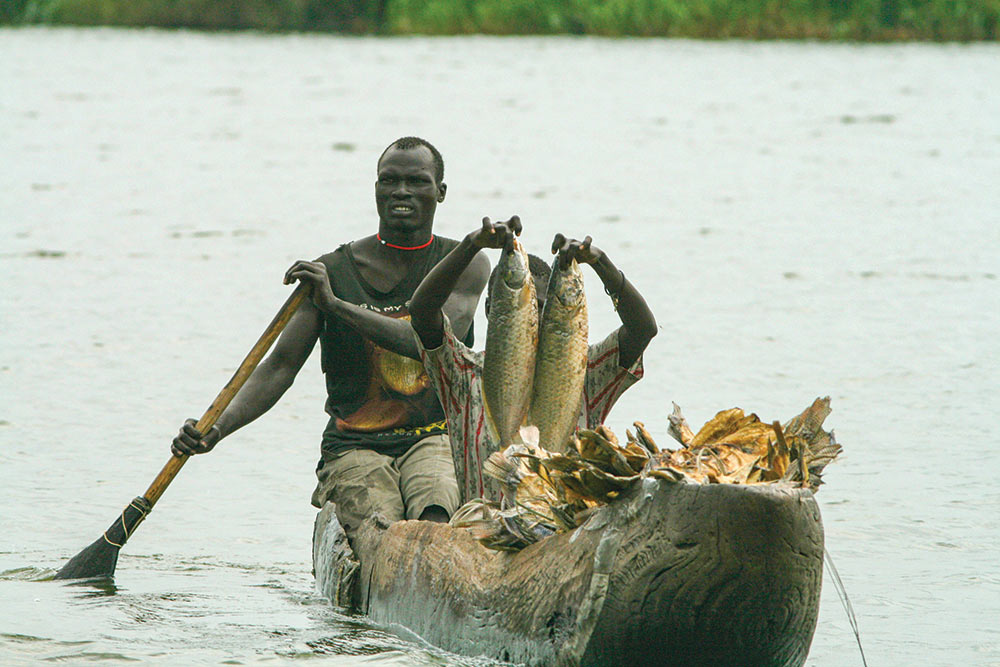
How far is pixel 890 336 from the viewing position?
1166 cm

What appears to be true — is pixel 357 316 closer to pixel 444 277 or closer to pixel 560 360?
pixel 444 277

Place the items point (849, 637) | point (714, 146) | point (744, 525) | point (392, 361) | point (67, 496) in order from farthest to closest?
point (714, 146) < point (67, 496) < point (849, 637) < point (392, 361) < point (744, 525)

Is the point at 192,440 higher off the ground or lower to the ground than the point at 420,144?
lower

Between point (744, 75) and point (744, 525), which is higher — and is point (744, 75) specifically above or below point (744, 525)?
above

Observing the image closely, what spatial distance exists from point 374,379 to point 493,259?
6130 millimetres

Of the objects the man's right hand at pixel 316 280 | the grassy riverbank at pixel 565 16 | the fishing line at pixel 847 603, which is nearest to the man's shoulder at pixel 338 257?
the man's right hand at pixel 316 280

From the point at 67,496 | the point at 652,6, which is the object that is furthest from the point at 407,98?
the point at 67,496

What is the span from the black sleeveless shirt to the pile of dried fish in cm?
83

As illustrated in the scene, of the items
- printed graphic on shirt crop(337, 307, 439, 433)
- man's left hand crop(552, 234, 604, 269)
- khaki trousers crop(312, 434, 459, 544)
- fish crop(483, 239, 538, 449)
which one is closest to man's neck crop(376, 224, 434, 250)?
printed graphic on shirt crop(337, 307, 439, 433)

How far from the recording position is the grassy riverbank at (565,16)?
32562 millimetres

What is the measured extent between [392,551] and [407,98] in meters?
22.2

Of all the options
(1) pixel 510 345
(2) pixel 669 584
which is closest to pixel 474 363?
(1) pixel 510 345

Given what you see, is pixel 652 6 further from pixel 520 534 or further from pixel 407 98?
pixel 520 534

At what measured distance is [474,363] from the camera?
16.9 feet
